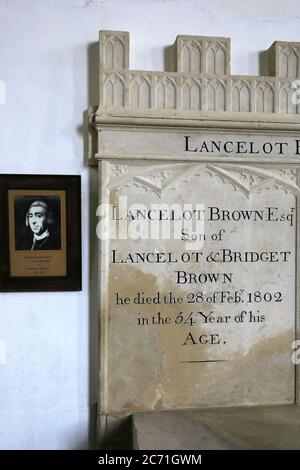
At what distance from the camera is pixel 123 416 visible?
1846mm

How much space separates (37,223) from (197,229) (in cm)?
82

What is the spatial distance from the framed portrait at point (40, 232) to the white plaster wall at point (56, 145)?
54mm

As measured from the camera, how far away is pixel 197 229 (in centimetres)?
191

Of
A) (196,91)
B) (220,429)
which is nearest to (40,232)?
(196,91)

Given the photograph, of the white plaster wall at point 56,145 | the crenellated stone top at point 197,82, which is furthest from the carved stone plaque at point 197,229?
the white plaster wall at point 56,145

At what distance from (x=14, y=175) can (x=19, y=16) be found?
806mm

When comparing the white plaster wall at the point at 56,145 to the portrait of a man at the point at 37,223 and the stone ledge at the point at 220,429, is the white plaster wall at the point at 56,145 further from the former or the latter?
the stone ledge at the point at 220,429

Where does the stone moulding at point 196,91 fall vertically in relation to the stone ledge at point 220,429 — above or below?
above

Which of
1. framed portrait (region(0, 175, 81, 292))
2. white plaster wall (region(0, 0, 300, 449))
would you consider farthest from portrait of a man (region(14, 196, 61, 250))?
white plaster wall (region(0, 0, 300, 449))

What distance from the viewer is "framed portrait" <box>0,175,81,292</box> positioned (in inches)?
74.2

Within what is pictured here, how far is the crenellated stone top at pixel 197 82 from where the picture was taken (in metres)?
1.84

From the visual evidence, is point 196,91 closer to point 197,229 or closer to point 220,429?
point 197,229
